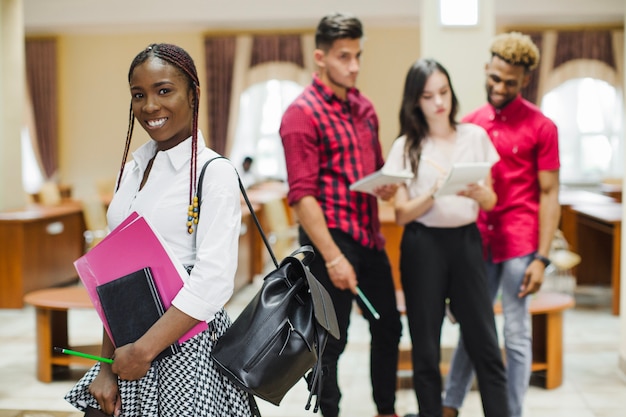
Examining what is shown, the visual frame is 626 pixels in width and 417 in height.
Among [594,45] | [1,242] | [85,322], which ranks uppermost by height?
[594,45]

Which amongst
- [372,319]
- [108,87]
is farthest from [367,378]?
[108,87]

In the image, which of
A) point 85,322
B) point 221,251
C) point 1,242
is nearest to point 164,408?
point 221,251

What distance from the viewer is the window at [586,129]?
43.5 ft

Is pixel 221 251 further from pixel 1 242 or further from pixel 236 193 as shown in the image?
pixel 1 242

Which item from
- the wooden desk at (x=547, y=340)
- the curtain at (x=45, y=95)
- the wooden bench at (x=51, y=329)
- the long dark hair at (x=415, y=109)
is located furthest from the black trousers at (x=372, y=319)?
the curtain at (x=45, y=95)

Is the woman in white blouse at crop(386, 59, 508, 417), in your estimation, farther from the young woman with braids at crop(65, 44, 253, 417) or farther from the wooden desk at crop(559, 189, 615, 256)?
the wooden desk at crop(559, 189, 615, 256)

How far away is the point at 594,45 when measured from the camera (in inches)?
507

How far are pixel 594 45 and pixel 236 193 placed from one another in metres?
12.3

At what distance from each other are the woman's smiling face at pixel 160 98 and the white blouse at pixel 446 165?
1468 mm

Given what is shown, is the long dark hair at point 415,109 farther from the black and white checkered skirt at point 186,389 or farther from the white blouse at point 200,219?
the black and white checkered skirt at point 186,389

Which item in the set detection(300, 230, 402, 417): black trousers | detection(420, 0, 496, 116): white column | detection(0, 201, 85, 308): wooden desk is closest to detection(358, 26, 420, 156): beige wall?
detection(0, 201, 85, 308): wooden desk

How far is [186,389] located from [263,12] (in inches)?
439

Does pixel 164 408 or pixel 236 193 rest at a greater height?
pixel 236 193

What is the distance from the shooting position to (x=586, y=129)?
44.0 feet
